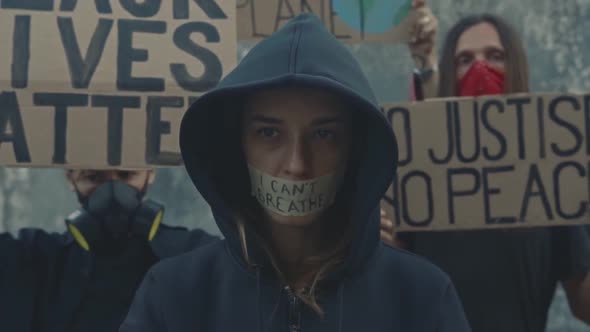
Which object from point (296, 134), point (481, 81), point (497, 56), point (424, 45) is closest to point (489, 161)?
point (481, 81)

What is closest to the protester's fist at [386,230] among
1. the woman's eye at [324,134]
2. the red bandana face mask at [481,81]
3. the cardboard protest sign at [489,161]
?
the cardboard protest sign at [489,161]

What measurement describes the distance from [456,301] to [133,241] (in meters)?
1.32

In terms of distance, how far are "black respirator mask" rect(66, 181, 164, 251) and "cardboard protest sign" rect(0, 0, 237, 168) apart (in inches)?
6.6

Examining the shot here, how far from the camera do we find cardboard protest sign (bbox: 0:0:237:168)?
2623mm

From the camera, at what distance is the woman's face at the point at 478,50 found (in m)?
2.88

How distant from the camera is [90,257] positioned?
9.10 feet

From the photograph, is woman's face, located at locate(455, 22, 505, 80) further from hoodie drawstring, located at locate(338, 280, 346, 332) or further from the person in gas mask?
hoodie drawstring, located at locate(338, 280, 346, 332)

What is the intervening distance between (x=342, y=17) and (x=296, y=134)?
1.43 metres

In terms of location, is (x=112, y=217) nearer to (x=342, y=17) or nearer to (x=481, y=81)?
(x=342, y=17)

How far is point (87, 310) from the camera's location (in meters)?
2.70

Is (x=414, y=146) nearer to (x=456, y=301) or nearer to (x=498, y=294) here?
(x=498, y=294)

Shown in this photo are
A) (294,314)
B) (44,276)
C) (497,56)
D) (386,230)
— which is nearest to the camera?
(294,314)

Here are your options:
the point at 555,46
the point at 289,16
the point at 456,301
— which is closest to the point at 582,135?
the point at 289,16

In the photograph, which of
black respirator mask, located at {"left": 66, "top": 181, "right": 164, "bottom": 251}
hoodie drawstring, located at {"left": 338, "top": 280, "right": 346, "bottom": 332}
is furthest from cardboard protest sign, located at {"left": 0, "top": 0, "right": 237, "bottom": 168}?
hoodie drawstring, located at {"left": 338, "top": 280, "right": 346, "bottom": 332}
